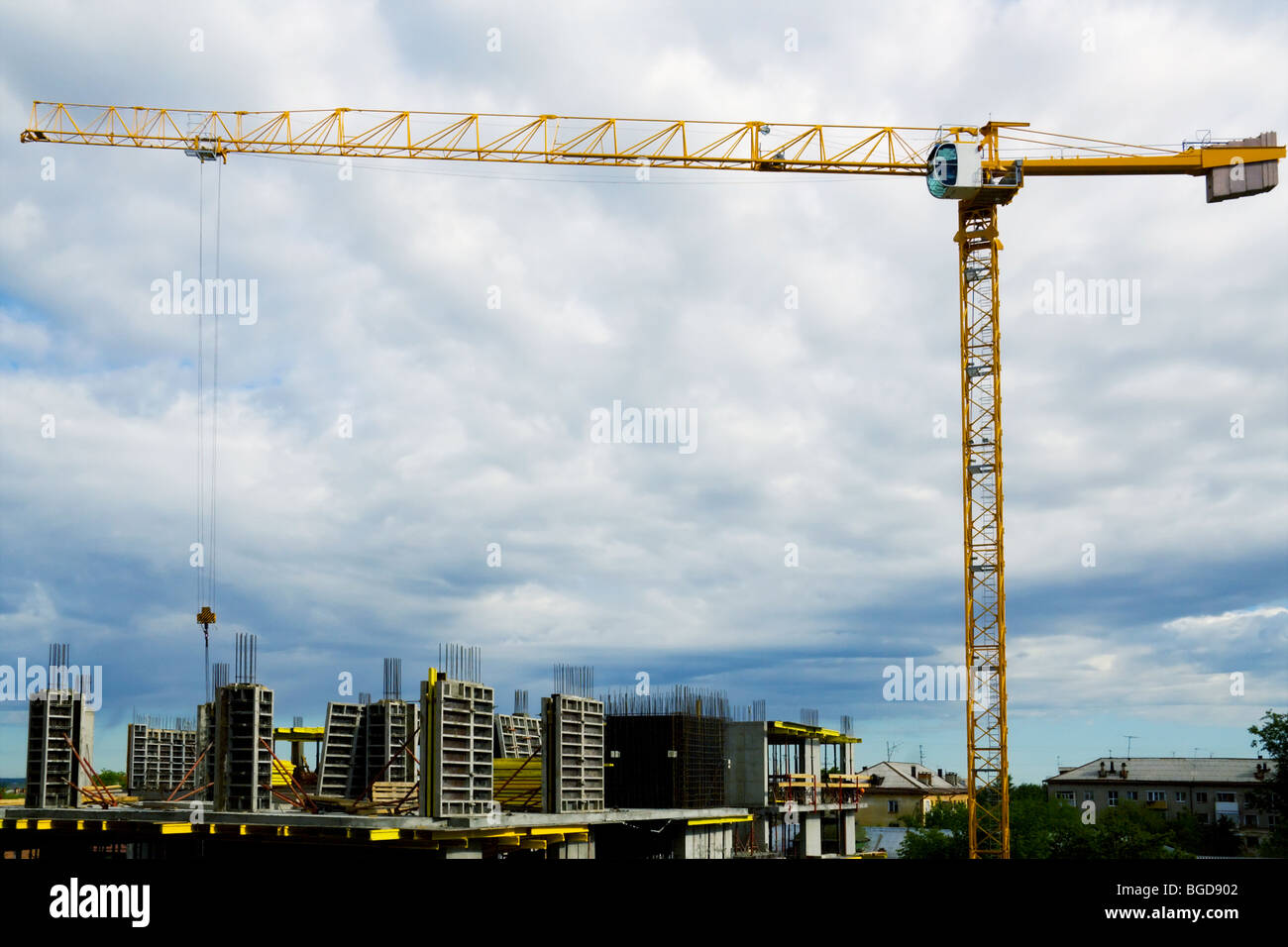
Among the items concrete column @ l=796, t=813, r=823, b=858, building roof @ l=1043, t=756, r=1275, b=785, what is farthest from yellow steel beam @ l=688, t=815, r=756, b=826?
building roof @ l=1043, t=756, r=1275, b=785

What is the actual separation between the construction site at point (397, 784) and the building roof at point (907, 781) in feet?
211

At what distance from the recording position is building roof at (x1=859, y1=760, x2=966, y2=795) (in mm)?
103062

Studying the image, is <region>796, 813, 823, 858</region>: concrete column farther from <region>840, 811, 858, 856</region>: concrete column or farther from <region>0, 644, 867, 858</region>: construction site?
<region>0, 644, 867, 858</region>: construction site

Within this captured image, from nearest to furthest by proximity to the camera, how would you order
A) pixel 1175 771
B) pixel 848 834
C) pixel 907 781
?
pixel 848 834, pixel 1175 771, pixel 907 781

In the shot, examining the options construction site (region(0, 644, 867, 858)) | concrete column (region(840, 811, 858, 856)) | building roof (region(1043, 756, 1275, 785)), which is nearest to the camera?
construction site (region(0, 644, 867, 858))

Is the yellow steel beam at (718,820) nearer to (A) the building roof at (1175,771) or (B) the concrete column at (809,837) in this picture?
(B) the concrete column at (809,837)

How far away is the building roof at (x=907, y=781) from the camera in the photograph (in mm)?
103062

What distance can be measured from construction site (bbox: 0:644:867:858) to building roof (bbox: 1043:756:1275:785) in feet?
190

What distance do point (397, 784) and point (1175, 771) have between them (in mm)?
79297

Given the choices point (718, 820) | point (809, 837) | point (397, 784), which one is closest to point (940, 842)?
point (809, 837)

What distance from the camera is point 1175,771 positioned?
293ft

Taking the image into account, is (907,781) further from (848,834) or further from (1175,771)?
(848,834)
